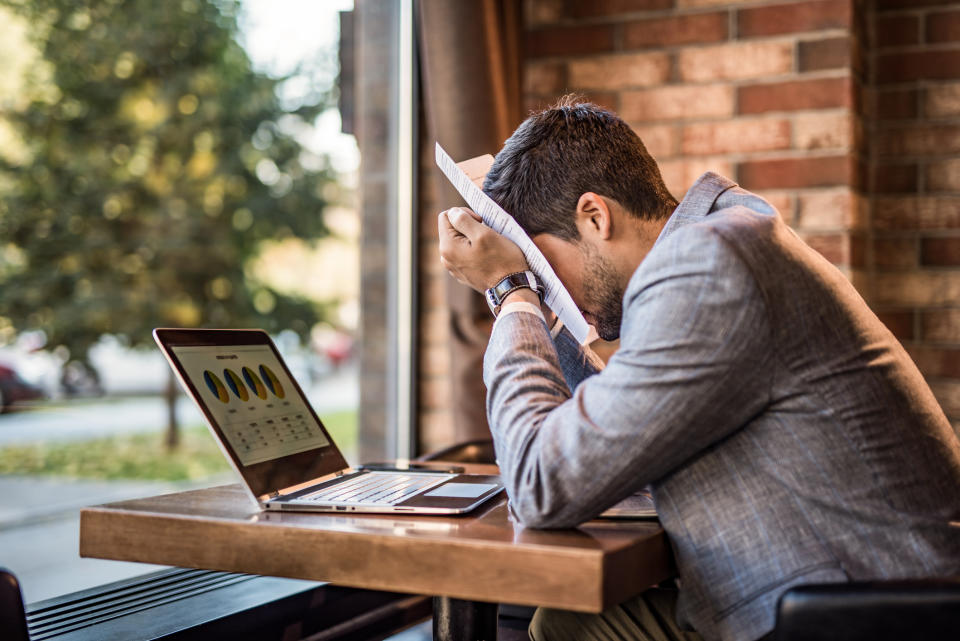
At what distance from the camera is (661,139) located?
2.49 meters

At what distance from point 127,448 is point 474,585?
7.80ft

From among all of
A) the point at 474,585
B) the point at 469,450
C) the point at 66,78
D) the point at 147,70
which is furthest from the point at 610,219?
the point at 147,70

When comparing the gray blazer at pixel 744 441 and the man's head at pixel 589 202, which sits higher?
the man's head at pixel 589 202

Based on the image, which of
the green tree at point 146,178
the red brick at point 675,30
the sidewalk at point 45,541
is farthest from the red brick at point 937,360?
the green tree at point 146,178

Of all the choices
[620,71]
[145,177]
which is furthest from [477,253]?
[145,177]

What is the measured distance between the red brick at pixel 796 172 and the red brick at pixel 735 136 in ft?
0.14

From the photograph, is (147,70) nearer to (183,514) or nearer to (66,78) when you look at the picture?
(66,78)

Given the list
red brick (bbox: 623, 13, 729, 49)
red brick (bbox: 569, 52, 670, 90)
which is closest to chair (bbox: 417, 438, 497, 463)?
red brick (bbox: 569, 52, 670, 90)

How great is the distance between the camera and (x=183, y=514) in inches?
46.1

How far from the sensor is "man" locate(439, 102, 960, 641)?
1061 millimetres

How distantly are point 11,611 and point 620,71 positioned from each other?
79.6 inches

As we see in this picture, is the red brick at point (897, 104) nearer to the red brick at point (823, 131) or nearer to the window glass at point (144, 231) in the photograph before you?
the red brick at point (823, 131)

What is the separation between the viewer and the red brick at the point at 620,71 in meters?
2.50

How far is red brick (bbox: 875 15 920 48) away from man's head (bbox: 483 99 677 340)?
1.37 m
